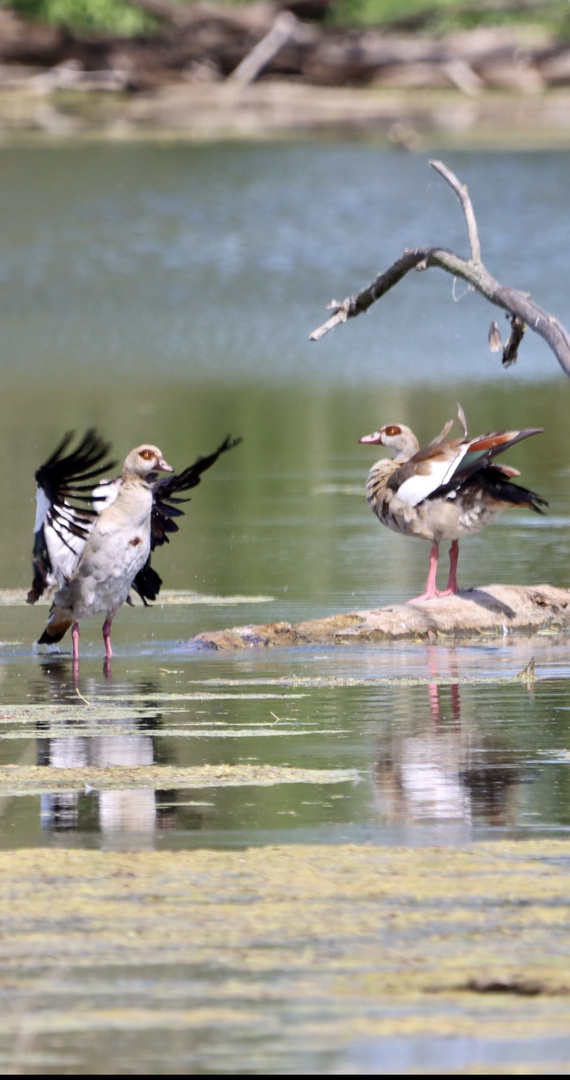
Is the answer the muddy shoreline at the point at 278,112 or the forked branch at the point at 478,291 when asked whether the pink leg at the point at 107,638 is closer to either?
the forked branch at the point at 478,291

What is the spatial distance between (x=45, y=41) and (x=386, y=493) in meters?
28.6

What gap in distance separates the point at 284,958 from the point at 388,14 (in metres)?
35.9

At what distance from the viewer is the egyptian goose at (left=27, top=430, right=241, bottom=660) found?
9617mm

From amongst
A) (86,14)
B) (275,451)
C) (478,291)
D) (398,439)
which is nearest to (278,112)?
(86,14)

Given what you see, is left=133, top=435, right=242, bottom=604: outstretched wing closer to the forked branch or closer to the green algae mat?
the forked branch

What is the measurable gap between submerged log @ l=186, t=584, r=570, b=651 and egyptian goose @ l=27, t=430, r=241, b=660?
462mm

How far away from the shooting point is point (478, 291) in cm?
870

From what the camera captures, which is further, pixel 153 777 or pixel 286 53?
pixel 286 53

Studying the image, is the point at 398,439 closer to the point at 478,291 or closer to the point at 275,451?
the point at 478,291

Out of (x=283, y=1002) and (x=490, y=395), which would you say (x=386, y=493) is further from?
(x=490, y=395)

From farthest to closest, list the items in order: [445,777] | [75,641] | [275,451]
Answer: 1. [275,451]
2. [75,641]
3. [445,777]

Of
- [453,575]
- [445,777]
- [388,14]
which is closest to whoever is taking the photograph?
[445,777]

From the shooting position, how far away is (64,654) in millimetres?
9891

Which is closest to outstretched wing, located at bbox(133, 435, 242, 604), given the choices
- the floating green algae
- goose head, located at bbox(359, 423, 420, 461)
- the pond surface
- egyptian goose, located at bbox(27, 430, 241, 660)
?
egyptian goose, located at bbox(27, 430, 241, 660)
